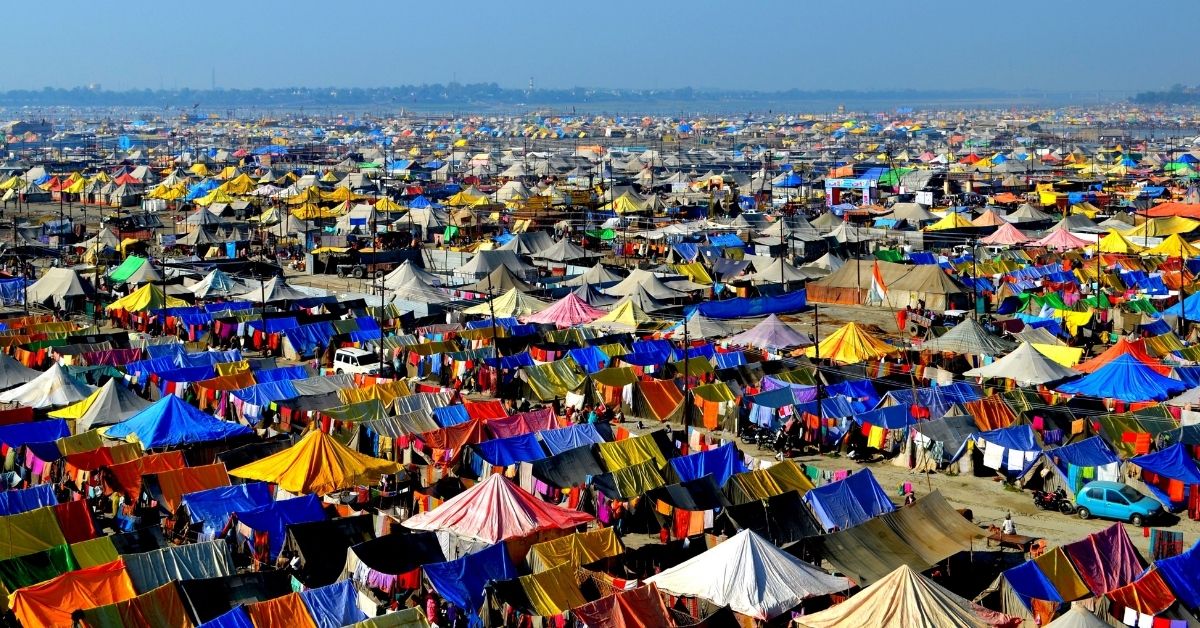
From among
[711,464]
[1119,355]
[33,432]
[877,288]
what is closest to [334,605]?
[711,464]

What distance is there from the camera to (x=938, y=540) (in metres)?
16.1

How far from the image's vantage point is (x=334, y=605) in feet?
44.0

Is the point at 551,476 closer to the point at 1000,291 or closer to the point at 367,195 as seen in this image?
the point at 1000,291

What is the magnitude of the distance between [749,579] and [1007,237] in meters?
36.2

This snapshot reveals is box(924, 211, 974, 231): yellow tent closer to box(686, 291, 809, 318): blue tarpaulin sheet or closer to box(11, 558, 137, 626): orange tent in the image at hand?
box(686, 291, 809, 318): blue tarpaulin sheet

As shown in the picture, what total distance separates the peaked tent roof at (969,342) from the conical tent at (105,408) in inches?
577

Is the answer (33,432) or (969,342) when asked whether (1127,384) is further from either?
(33,432)

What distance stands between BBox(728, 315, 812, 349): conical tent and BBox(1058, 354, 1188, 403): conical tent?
225 inches

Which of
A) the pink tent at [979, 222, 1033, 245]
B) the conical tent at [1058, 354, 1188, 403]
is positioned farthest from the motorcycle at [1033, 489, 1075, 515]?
the pink tent at [979, 222, 1033, 245]

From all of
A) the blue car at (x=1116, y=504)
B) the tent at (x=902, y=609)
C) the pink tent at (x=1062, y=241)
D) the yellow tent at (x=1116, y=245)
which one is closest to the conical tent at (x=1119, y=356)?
the blue car at (x=1116, y=504)

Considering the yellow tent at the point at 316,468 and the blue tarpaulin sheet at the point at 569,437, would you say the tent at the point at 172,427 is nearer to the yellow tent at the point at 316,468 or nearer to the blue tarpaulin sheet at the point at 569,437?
the yellow tent at the point at 316,468

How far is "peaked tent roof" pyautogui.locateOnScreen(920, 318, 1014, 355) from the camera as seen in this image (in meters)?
27.1

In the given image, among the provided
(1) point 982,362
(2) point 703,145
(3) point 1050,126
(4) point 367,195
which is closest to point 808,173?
(4) point 367,195

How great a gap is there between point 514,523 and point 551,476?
276 cm
